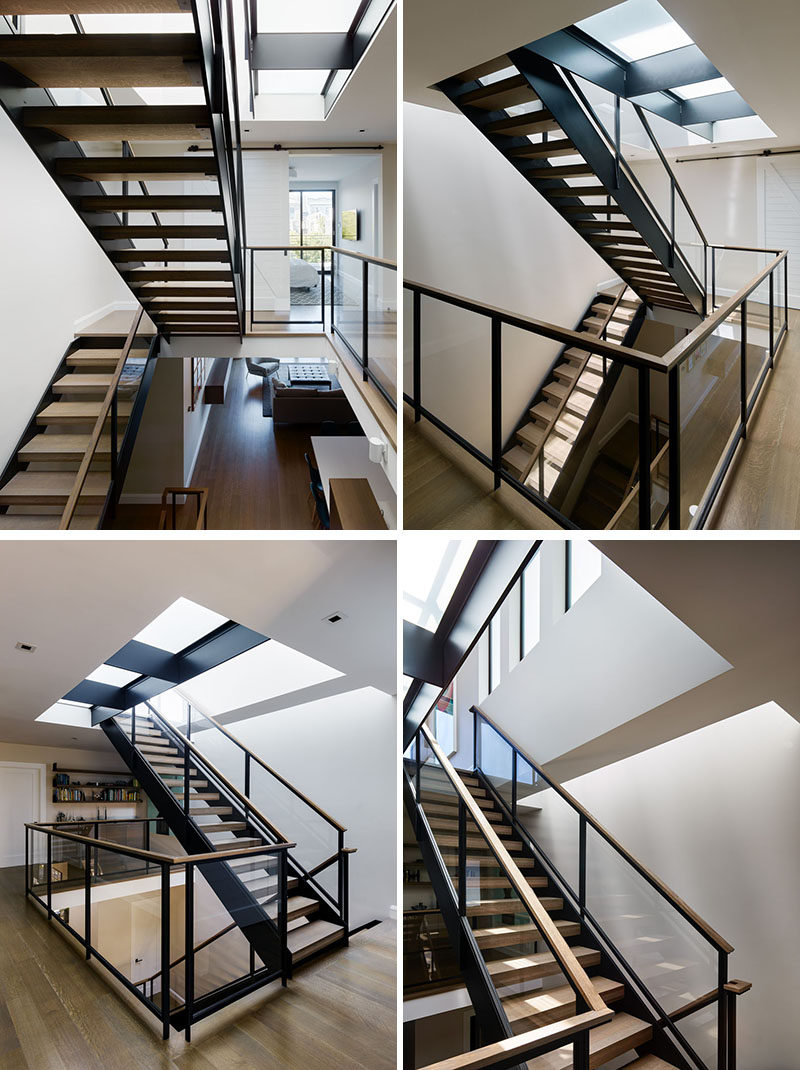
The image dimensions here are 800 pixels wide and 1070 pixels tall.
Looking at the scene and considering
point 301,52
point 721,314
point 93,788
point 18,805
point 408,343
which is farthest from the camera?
point 93,788

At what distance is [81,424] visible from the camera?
3.51 metres

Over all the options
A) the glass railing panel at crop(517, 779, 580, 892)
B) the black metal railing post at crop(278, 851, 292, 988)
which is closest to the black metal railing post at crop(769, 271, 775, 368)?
the glass railing panel at crop(517, 779, 580, 892)

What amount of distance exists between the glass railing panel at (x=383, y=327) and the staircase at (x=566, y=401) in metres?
0.45

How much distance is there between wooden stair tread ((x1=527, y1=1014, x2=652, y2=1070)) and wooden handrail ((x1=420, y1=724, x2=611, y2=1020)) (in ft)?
0.37

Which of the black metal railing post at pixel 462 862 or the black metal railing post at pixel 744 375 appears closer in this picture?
the black metal railing post at pixel 744 375

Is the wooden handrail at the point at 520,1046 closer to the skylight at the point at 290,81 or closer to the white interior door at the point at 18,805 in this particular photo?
the skylight at the point at 290,81

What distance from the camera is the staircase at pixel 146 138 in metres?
2.42

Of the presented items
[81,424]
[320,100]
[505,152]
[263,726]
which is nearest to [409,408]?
[505,152]

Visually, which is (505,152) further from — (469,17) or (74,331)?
(74,331)

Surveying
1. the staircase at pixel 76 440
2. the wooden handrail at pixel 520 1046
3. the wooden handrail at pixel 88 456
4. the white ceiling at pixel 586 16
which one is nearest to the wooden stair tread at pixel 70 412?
the staircase at pixel 76 440

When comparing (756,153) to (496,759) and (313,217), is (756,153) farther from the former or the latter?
(496,759)

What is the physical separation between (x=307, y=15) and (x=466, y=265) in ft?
6.31

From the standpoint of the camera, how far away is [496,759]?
9.24 feet

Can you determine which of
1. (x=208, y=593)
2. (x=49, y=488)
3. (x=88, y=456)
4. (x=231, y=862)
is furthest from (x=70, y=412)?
(x=231, y=862)
